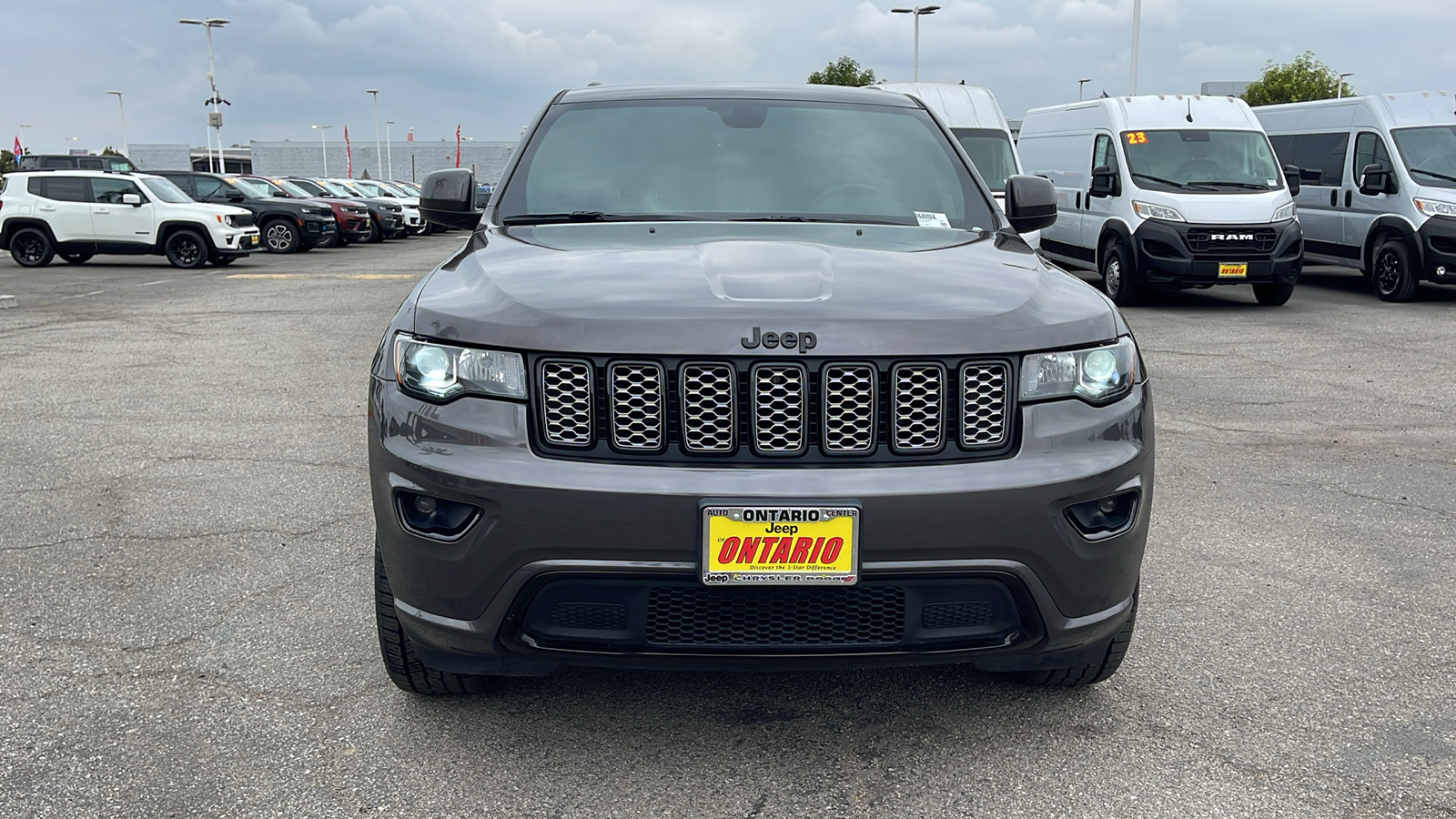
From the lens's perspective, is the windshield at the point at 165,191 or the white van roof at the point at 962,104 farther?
the windshield at the point at 165,191

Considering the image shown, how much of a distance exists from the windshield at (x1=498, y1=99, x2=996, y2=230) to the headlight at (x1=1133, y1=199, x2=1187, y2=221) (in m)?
9.60

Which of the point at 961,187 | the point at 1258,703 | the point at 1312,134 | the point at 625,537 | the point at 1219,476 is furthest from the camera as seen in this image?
the point at 1312,134

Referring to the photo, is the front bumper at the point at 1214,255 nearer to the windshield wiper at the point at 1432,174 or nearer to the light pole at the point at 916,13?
the windshield wiper at the point at 1432,174

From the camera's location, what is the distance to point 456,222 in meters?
4.39

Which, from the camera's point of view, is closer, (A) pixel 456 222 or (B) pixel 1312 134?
(A) pixel 456 222

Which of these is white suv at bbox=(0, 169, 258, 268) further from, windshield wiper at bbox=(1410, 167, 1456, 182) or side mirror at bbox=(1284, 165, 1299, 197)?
windshield wiper at bbox=(1410, 167, 1456, 182)

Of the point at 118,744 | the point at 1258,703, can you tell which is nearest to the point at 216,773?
the point at 118,744

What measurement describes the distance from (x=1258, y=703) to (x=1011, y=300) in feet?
4.34

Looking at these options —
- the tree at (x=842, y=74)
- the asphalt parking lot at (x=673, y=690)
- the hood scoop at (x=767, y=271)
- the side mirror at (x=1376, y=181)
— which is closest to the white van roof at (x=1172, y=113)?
the side mirror at (x=1376, y=181)

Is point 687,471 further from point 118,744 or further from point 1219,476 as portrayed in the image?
point 1219,476

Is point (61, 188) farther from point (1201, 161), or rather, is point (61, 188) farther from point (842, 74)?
point (842, 74)

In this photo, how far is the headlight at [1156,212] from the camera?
13.1m

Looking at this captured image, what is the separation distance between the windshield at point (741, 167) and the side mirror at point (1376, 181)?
1181 centimetres

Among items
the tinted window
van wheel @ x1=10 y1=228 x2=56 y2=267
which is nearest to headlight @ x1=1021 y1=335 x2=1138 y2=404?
the tinted window
